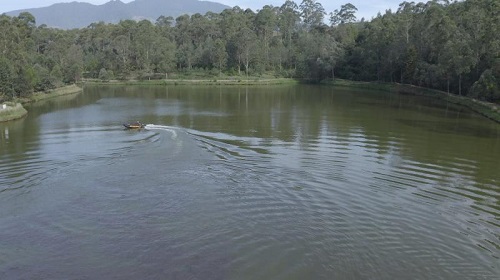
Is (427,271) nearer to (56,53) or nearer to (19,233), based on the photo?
(19,233)

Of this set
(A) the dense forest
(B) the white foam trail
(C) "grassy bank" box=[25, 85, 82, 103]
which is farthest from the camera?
(C) "grassy bank" box=[25, 85, 82, 103]

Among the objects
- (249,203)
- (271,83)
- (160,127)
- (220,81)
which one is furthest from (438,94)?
(249,203)

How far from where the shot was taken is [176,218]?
16.7 m

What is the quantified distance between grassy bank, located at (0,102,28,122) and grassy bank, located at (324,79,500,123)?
45.4 metres

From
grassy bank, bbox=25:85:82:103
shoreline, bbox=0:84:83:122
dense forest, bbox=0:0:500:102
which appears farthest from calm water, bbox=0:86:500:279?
grassy bank, bbox=25:85:82:103

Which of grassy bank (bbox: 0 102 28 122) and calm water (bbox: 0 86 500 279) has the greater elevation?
grassy bank (bbox: 0 102 28 122)

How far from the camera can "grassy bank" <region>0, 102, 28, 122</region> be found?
41125 millimetres

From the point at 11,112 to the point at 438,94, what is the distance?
51.8m

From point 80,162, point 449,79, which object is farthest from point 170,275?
point 449,79

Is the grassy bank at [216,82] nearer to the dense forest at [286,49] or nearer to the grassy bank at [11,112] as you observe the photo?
the dense forest at [286,49]

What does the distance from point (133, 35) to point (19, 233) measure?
10820 cm

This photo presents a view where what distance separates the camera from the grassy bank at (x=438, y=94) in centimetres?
4246

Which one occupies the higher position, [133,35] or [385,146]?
[133,35]

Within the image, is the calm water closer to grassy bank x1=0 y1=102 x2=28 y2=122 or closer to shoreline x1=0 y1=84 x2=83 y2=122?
grassy bank x1=0 y1=102 x2=28 y2=122
